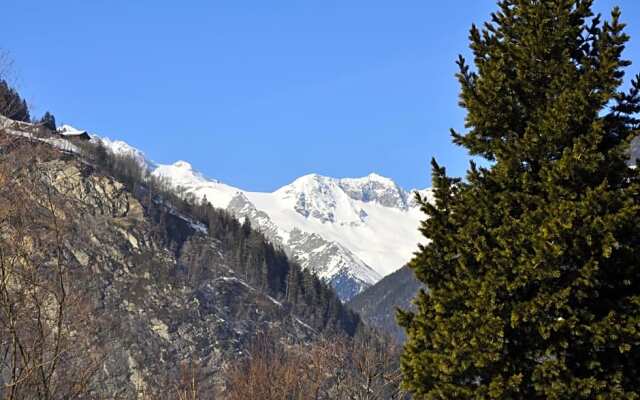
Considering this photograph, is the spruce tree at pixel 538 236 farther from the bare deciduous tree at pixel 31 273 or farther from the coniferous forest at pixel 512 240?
the bare deciduous tree at pixel 31 273

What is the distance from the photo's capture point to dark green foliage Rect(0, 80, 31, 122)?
16.6 m

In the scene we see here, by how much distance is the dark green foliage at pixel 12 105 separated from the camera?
1664 cm

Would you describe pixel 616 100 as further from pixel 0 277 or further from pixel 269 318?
pixel 269 318

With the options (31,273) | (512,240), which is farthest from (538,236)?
(31,273)

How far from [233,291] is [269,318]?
11.9 metres

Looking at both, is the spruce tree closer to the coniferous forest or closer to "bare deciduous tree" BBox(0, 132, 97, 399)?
the coniferous forest

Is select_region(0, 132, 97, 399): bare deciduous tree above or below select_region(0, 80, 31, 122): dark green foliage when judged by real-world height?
below

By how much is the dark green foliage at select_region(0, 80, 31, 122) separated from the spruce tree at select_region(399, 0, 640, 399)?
9.44m

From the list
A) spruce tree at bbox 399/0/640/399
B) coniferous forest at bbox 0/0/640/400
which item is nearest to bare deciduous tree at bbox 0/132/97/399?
coniferous forest at bbox 0/0/640/400

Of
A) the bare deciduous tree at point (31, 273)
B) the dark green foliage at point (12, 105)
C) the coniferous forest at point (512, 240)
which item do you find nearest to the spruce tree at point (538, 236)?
the coniferous forest at point (512, 240)

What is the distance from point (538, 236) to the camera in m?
17.3

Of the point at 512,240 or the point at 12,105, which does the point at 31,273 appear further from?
the point at 512,240

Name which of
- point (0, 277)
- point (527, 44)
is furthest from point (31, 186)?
point (527, 44)

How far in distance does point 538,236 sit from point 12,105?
11295mm
